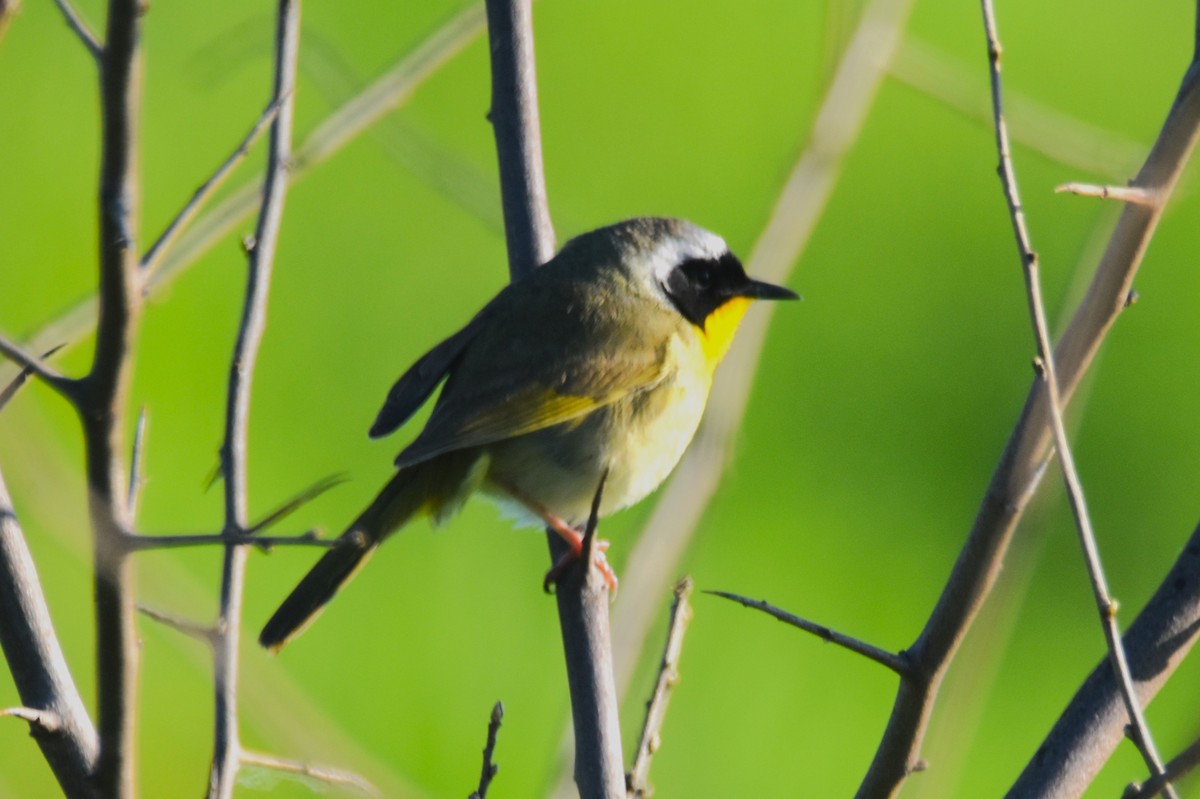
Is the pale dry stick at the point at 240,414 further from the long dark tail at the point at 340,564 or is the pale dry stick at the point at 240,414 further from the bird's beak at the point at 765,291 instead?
the bird's beak at the point at 765,291

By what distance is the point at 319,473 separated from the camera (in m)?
3.80

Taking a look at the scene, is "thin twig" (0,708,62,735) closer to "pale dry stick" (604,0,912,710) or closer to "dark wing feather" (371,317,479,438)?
"pale dry stick" (604,0,912,710)

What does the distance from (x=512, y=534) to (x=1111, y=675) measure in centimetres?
245

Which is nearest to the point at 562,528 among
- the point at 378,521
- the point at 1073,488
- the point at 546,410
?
the point at 546,410

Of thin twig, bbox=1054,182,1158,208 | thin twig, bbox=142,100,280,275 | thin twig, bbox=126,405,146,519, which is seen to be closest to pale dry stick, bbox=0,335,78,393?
thin twig, bbox=142,100,280,275

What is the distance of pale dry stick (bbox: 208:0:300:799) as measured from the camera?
1647 mm

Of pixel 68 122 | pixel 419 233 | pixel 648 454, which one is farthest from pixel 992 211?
pixel 68 122

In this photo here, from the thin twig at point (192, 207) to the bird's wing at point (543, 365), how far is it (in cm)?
82

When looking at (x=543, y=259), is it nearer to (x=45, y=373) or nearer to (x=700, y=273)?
(x=700, y=273)

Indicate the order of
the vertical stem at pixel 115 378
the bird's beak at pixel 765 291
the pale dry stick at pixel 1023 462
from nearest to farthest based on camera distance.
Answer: the vertical stem at pixel 115 378 → the pale dry stick at pixel 1023 462 → the bird's beak at pixel 765 291

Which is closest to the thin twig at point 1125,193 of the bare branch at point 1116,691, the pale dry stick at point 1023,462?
the pale dry stick at point 1023,462

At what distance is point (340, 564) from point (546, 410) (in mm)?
454

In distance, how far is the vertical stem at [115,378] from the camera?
97 cm

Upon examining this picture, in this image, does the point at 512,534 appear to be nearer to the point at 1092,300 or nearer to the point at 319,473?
the point at 319,473
